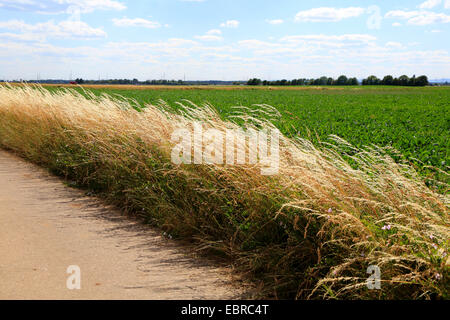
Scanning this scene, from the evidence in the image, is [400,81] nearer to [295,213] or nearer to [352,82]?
[352,82]

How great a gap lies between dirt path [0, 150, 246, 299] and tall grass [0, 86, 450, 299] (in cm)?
35

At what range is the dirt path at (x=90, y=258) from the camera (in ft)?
12.5

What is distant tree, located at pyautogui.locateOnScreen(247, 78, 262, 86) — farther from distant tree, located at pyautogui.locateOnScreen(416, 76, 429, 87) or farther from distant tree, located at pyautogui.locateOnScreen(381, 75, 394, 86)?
distant tree, located at pyautogui.locateOnScreen(416, 76, 429, 87)

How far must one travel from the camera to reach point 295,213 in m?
4.12

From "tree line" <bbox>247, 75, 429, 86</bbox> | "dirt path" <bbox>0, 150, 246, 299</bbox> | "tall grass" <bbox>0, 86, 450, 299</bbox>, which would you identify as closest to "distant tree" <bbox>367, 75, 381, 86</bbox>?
"tree line" <bbox>247, 75, 429, 86</bbox>

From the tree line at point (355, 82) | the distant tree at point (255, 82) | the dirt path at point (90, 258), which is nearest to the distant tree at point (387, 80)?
the tree line at point (355, 82)

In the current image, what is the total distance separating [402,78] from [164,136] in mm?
146890

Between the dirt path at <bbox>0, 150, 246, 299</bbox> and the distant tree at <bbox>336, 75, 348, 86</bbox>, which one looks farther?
the distant tree at <bbox>336, 75, 348, 86</bbox>

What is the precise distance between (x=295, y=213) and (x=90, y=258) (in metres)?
2.33

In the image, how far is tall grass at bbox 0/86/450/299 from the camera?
11.2 ft

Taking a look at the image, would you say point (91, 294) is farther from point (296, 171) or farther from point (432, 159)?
point (432, 159)

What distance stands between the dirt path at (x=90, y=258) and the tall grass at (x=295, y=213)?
1.14ft

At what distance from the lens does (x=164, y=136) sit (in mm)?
6898
